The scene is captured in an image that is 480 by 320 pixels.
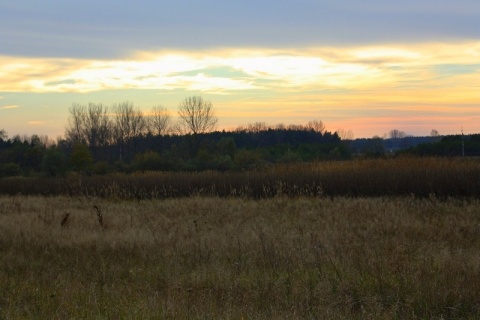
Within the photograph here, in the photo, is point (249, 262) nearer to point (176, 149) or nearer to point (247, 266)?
point (247, 266)

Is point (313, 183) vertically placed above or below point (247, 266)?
above

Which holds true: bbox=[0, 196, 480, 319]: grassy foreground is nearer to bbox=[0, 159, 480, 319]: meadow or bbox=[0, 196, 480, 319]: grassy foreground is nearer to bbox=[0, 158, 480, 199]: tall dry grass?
bbox=[0, 159, 480, 319]: meadow

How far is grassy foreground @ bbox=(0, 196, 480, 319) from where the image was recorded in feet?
21.8

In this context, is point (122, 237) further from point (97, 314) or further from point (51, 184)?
point (51, 184)

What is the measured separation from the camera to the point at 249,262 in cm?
940

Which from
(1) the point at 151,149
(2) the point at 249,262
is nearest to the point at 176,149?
(1) the point at 151,149

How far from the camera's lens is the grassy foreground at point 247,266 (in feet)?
21.8

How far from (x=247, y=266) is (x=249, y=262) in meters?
0.26

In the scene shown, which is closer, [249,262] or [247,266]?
[247,266]

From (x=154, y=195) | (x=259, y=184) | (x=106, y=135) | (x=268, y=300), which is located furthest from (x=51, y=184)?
(x=106, y=135)

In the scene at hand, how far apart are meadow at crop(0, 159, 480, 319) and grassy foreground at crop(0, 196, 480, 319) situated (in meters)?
0.03

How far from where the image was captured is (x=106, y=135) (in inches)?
3563

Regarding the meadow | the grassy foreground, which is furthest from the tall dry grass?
the grassy foreground

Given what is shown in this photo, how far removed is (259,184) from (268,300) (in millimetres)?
18493
